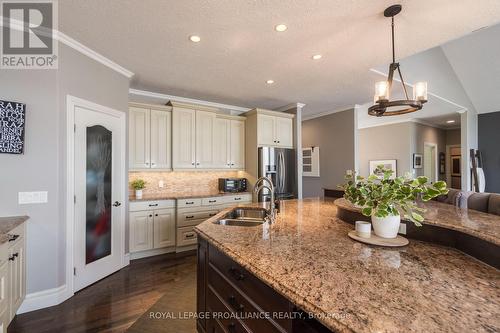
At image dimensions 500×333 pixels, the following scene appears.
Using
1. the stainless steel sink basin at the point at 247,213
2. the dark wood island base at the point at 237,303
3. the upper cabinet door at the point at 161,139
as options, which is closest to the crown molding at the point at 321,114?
the upper cabinet door at the point at 161,139

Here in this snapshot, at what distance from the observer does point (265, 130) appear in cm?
458

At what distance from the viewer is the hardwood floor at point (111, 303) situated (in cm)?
202

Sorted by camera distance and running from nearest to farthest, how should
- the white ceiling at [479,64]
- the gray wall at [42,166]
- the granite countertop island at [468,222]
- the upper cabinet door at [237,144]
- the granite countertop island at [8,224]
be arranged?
the granite countertop island at [468,222]
the granite countertop island at [8,224]
the gray wall at [42,166]
the white ceiling at [479,64]
the upper cabinet door at [237,144]

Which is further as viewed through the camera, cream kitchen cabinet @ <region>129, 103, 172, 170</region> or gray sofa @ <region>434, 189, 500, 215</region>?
cream kitchen cabinet @ <region>129, 103, 172, 170</region>

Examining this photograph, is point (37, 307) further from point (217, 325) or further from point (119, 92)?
point (119, 92)

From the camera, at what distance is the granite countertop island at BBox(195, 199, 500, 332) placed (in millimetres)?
686

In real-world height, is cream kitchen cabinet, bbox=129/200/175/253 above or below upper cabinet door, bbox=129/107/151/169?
below

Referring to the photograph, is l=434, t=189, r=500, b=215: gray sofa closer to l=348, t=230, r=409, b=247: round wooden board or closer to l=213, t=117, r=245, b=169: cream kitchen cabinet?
l=348, t=230, r=409, b=247: round wooden board

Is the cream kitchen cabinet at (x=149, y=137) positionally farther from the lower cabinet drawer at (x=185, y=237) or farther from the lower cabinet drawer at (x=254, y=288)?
the lower cabinet drawer at (x=254, y=288)

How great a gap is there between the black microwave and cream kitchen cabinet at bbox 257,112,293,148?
0.83 metres

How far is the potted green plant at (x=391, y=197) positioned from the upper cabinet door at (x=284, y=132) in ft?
11.1

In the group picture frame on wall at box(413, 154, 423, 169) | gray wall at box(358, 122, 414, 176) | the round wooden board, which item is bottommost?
the round wooden board

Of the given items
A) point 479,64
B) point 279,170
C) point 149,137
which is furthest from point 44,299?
point 479,64

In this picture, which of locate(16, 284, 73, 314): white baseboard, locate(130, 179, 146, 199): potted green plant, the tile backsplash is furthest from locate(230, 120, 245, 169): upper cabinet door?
locate(16, 284, 73, 314): white baseboard
